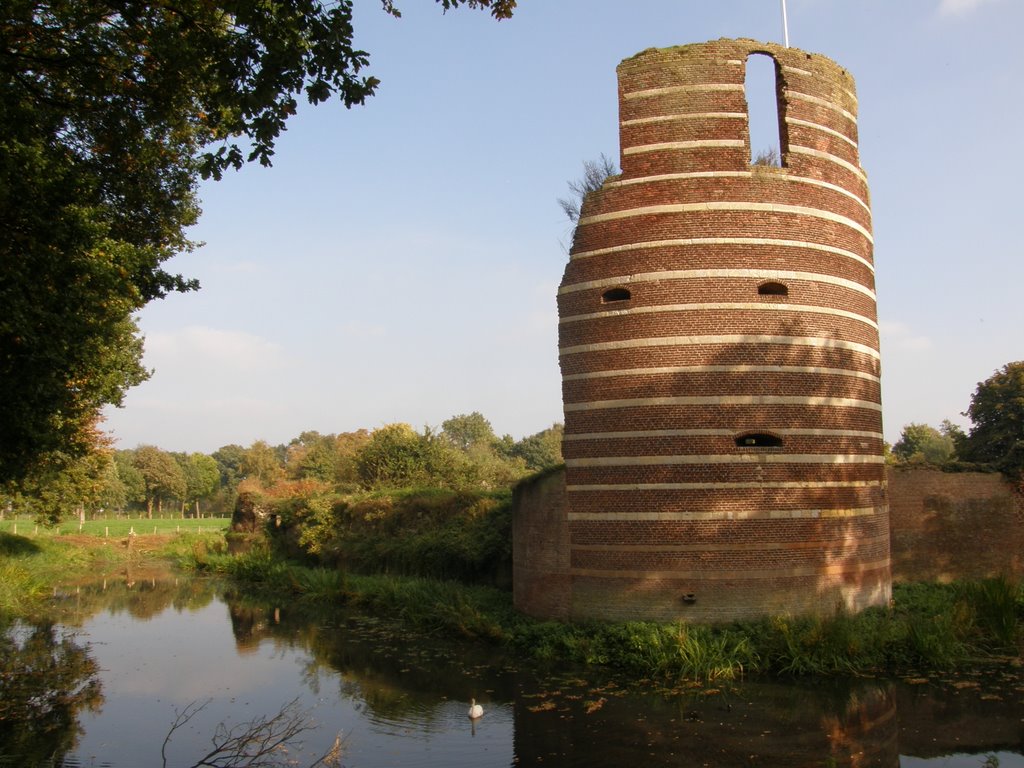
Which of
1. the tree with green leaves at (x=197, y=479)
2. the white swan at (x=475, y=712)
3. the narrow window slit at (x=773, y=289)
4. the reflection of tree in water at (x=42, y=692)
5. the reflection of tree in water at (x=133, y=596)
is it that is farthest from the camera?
the tree with green leaves at (x=197, y=479)

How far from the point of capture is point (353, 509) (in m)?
30.7

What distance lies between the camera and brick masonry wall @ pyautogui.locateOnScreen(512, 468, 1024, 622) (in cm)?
1475

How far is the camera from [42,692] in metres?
14.4

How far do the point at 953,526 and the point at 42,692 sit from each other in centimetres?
1815

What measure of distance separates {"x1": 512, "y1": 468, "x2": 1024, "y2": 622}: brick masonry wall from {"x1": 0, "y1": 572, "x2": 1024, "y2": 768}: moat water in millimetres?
1504

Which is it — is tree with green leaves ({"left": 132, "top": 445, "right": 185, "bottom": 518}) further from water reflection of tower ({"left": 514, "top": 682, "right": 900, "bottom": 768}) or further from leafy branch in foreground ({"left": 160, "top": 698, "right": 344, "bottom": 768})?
water reflection of tower ({"left": 514, "top": 682, "right": 900, "bottom": 768})

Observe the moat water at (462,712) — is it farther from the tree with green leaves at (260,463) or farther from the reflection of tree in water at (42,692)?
the tree with green leaves at (260,463)

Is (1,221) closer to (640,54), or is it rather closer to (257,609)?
(640,54)

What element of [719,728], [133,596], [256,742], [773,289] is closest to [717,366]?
[773,289]

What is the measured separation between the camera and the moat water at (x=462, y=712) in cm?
1082

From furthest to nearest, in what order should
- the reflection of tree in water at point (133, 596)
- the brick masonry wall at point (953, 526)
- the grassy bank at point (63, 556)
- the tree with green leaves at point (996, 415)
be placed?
the tree with green leaves at point (996, 415) → the reflection of tree in water at point (133, 596) → the grassy bank at point (63, 556) → the brick masonry wall at point (953, 526)

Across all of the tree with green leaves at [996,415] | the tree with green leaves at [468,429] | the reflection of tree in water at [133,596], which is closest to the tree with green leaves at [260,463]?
the tree with green leaves at [468,429]

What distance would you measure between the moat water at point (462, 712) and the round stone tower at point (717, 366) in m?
2.15

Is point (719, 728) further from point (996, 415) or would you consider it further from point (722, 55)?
point (996, 415)
